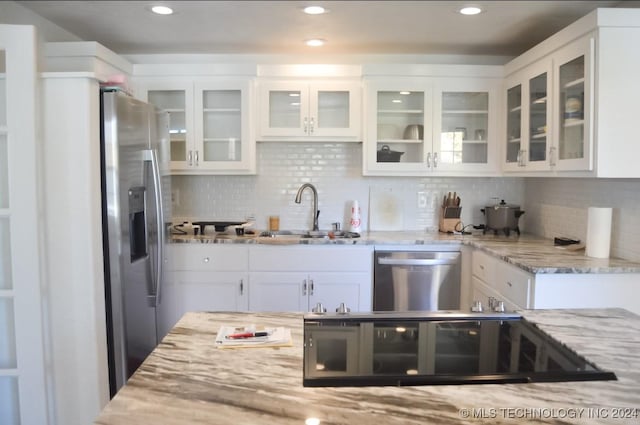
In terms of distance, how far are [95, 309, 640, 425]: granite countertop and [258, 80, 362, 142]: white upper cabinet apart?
2.52 meters

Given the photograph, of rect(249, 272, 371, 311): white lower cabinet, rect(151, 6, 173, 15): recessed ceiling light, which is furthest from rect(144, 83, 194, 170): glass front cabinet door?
rect(249, 272, 371, 311): white lower cabinet

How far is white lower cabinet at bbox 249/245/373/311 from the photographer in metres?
3.37

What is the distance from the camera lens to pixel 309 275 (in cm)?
338

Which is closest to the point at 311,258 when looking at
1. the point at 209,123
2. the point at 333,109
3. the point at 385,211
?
the point at 385,211

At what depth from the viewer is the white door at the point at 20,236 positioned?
7.22 ft

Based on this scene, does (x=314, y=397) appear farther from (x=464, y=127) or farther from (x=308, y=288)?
(x=464, y=127)

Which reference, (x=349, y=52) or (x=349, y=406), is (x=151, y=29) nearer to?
(x=349, y=52)

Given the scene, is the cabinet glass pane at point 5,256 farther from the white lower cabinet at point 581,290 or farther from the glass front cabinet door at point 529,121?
the glass front cabinet door at point 529,121

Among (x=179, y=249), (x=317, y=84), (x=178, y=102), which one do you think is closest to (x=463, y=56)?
(x=317, y=84)

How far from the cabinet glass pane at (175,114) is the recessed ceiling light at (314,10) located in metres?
1.28

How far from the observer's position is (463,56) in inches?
153

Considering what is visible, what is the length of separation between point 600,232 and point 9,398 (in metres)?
3.16

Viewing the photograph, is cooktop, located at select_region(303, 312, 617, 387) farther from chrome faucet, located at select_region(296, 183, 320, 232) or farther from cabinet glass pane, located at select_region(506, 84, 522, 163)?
chrome faucet, located at select_region(296, 183, 320, 232)

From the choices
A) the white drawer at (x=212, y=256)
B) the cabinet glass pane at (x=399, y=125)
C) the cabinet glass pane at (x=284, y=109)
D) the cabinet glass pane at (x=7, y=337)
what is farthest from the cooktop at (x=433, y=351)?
the cabinet glass pane at (x=284, y=109)
